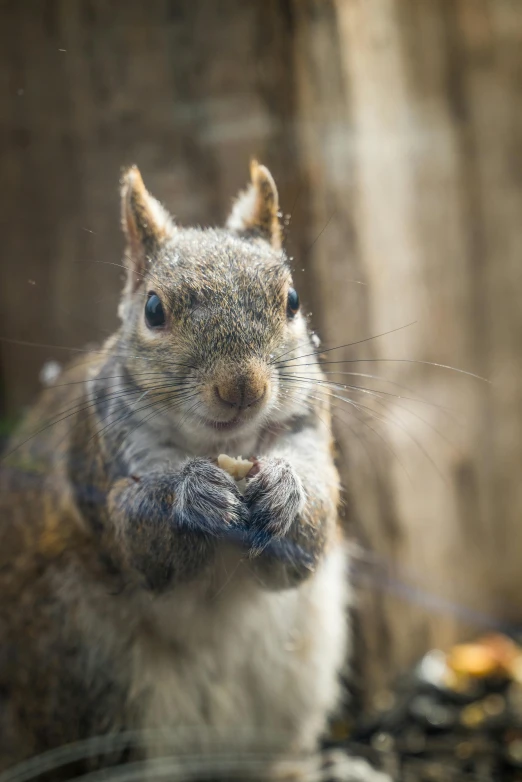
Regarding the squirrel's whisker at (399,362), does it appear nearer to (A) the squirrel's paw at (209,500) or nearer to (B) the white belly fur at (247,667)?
(A) the squirrel's paw at (209,500)

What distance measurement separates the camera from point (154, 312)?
89cm

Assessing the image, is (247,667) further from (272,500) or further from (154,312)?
(154,312)

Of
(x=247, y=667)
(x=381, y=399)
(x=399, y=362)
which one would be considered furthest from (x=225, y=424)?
(x=247, y=667)

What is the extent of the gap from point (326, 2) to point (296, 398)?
0.54 metres

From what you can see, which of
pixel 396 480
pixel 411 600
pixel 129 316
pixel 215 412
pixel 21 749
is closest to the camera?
pixel 215 412

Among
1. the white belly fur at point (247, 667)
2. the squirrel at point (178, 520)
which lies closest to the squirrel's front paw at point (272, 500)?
the squirrel at point (178, 520)

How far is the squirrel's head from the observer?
0.82m

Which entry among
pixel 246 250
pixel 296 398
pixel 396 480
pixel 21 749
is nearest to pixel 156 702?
pixel 21 749

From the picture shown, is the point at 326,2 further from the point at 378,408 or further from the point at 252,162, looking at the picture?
the point at 378,408

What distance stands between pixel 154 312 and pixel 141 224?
11cm

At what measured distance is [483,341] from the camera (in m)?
2.04

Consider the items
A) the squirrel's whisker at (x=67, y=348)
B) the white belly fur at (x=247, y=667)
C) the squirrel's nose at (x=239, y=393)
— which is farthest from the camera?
the white belly fur at (x=247, y=667)

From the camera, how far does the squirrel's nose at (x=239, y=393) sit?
2.69 feet

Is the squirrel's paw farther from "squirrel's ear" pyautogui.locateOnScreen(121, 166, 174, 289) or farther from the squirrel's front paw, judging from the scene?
"squirrel's ear" pyautogui.locateOnScreen(121, 166, 174, 289)
